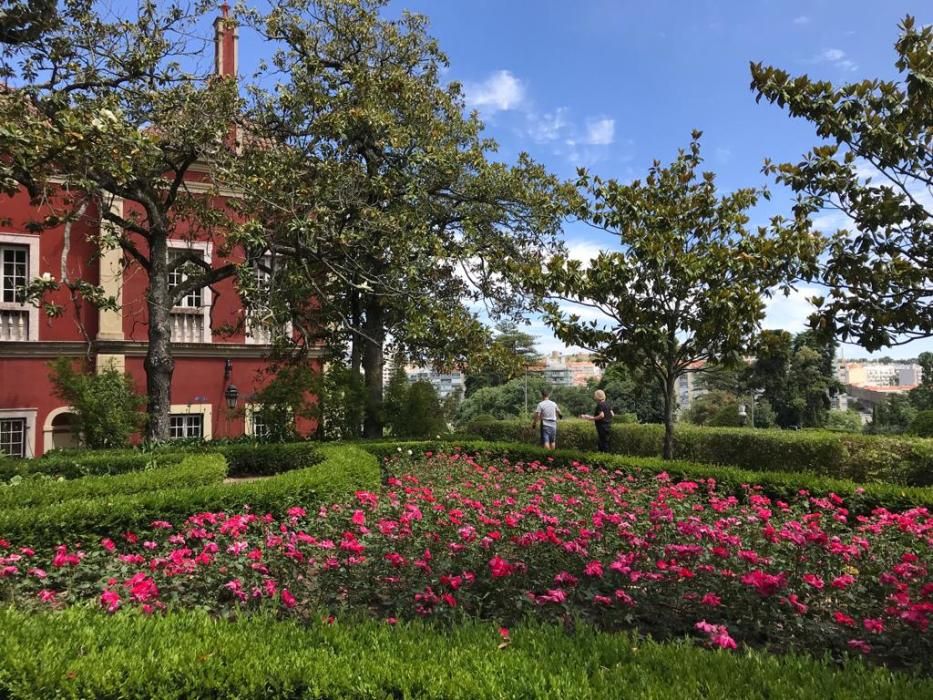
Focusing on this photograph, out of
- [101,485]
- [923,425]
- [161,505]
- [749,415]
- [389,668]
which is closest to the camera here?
[389,668]

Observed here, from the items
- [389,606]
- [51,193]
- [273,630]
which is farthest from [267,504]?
[51,193]

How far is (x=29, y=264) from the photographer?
14.1 m

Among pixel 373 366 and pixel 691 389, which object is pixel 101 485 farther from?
pixel 691 389

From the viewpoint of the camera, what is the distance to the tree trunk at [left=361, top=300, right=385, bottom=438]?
1473 centimetres

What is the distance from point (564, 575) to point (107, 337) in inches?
575

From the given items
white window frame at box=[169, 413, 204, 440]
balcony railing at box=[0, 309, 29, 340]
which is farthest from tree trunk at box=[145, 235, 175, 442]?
balcony railing at box=[0, 309, 29, 340]

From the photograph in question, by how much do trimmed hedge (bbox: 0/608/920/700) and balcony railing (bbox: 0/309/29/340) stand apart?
45.8ft

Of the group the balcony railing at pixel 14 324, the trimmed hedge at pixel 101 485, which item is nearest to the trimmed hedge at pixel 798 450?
the trimmed hedge at pixel 101 485

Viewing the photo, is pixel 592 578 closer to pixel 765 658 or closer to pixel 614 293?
pixel 765 658

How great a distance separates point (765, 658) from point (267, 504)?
4663 mm

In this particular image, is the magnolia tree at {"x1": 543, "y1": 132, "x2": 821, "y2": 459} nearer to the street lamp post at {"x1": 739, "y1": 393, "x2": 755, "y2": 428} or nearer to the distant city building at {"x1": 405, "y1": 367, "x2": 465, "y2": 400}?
the distant city building at {"x1": 405, "y1": 367, "x2": 465, "y2": 400}

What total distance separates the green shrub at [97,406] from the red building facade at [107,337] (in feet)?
2.30

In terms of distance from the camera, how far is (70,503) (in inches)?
199

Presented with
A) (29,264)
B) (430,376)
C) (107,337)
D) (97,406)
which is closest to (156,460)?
(97,406)
